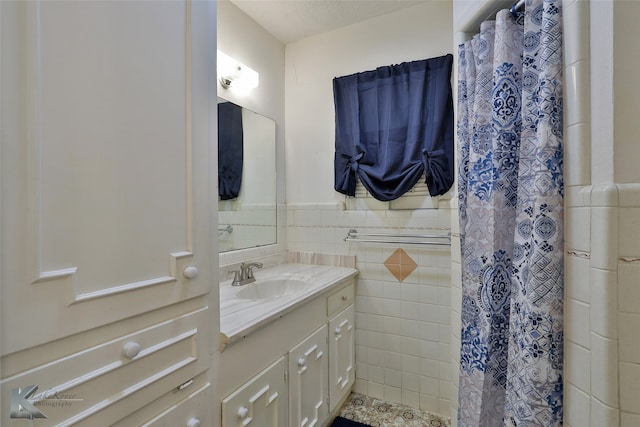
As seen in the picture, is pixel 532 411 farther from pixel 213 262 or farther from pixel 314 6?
pixel 314 6

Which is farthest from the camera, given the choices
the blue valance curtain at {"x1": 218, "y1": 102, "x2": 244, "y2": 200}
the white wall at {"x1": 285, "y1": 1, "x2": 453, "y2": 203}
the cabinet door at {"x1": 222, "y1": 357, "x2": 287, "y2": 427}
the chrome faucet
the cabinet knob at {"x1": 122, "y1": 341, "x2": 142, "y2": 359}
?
the white wall at {"x1": 285, "y1": 1, "x2": 453, "y2": 203}

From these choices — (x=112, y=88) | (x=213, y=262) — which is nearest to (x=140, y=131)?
(x=112, y=88)

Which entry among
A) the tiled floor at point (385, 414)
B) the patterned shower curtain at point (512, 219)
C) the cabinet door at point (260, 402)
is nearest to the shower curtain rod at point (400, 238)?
the patterned shower curtain at point (512, 219)

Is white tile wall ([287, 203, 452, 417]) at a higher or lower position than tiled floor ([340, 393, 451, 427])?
higher

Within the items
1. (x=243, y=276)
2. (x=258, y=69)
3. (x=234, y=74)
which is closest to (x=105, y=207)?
(x=243, y=276)

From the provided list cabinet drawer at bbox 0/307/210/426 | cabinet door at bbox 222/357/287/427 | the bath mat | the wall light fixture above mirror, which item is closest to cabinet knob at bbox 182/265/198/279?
cabinet drawer at bbox 0/307/210/426

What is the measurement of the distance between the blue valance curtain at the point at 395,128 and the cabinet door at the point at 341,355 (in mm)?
839

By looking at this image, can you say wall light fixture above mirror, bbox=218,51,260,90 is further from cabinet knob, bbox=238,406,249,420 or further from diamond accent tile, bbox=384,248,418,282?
cabinet knob, bbox=238,406,249,420

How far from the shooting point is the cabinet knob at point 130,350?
0.70 metres

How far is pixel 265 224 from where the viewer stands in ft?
6.98

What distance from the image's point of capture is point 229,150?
1.88 metres

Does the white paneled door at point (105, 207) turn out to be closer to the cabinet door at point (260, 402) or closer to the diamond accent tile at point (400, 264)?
the cabinet door at point (260, 402)

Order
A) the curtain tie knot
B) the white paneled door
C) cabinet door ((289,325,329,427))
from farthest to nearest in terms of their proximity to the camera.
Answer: the curtain tie knot → cabinet door ((289,325,329,427)) → the white paneled door

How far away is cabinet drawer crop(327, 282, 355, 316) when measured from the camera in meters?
1.75
